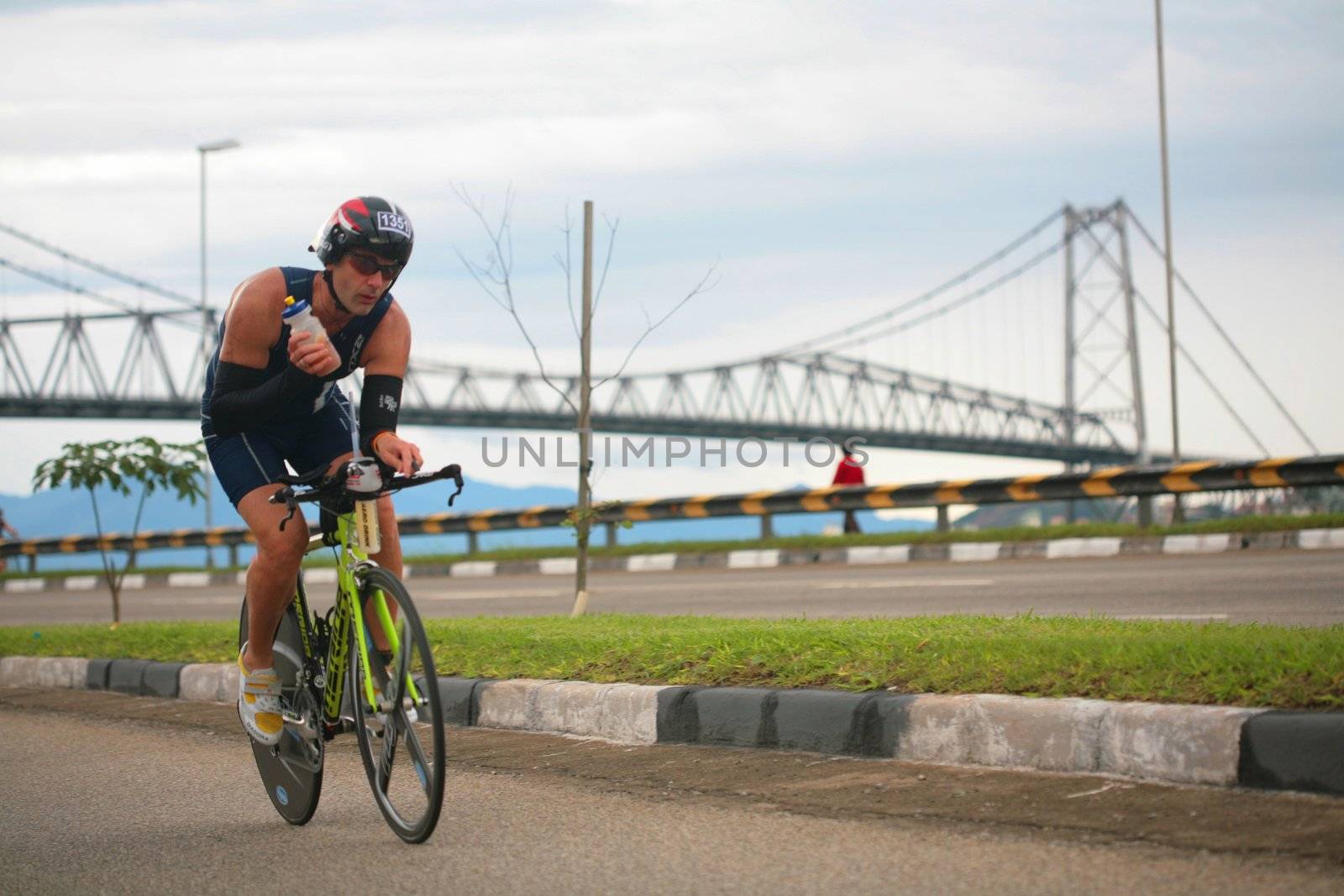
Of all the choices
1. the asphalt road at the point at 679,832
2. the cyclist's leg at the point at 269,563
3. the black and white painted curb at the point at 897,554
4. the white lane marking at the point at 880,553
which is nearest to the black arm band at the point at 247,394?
the cyclist's leg at the point at 269,563

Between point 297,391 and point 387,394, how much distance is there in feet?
0.86

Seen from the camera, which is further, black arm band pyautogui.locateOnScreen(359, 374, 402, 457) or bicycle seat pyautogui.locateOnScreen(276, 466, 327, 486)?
black arm band pyautogui.locateOnScreen(359, 374, 402, 457)

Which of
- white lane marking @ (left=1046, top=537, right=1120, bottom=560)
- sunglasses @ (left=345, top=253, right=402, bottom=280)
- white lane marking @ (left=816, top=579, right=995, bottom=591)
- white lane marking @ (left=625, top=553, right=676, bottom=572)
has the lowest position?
white lane marking @ (left=816, top=579, right=995, bottom=591)

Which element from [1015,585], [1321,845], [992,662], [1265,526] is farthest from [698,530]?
[1321,845]

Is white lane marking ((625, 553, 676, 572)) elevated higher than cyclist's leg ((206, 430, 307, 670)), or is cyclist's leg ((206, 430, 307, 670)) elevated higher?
cyclist's leg ((206, 430, 307, 670))

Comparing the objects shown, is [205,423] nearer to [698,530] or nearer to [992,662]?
[992,662]

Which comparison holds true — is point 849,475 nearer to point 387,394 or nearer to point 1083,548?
point 1083,548

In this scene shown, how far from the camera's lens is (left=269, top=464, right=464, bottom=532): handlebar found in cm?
440

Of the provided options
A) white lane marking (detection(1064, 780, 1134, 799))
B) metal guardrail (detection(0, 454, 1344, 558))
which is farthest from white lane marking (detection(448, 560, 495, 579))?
white lane marking (detection(1064, 780, 1134, 799))

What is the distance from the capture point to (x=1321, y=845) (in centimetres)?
358

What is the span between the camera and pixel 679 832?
13.9 ft

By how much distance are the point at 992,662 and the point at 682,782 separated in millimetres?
1198

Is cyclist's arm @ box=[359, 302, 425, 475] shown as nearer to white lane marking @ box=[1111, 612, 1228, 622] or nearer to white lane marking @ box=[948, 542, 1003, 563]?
white lane marking @ box=[1111, 612, 1228, 622]

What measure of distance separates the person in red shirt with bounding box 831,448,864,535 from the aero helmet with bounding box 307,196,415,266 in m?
16.3
